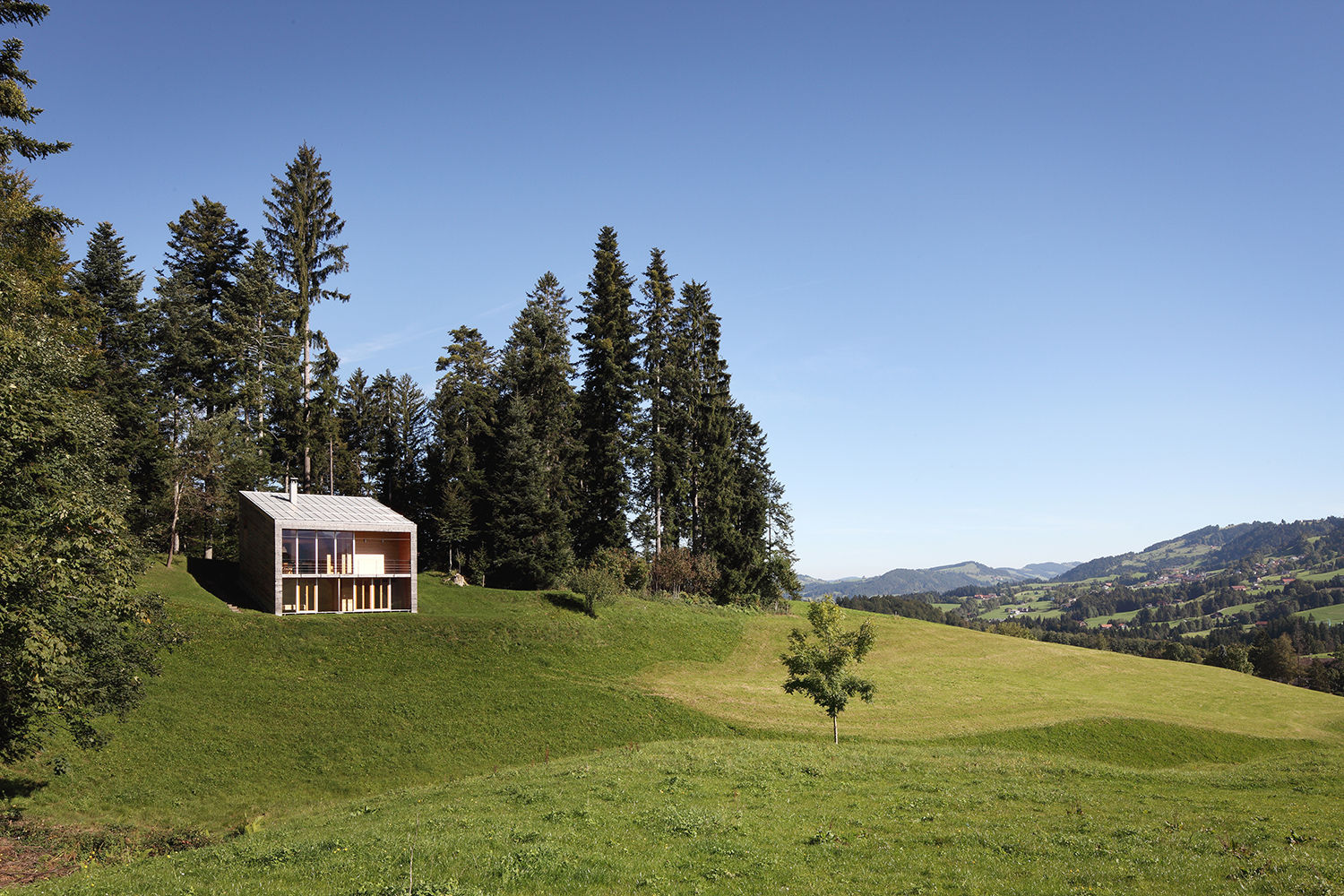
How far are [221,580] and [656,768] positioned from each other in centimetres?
3623

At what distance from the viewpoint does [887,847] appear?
12.8 m

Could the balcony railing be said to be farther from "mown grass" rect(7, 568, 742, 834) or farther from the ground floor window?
"mown grass" rect(7, 568, 742, 834)

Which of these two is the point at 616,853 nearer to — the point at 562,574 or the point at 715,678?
the point at 715,678

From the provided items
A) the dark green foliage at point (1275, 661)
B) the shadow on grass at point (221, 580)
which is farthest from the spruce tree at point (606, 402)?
the dark green foliage at point (1275, 661)

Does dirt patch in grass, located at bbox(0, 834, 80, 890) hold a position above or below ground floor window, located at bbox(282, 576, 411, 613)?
below

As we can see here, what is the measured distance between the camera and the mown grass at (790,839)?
10938mm

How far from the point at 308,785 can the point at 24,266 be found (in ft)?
83.6

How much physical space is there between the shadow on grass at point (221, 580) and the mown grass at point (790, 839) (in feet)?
84.7

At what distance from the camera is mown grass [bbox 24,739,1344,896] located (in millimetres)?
10938

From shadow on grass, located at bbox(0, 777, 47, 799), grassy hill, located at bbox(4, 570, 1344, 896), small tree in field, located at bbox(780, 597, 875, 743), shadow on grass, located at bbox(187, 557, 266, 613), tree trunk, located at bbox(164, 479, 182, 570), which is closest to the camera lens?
grassy hill, located at bbox(4, 570, 1344, 896)

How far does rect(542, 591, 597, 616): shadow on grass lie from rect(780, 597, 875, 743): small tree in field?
21.6 meters

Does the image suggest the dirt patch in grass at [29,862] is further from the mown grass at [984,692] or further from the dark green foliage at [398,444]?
the dark green foliage at [398,444]

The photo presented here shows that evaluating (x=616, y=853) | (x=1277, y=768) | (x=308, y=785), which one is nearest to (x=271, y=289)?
(x=308, y=785)

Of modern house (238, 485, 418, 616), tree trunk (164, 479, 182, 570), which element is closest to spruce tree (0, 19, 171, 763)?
modern house (238, 485, 418, 616)
